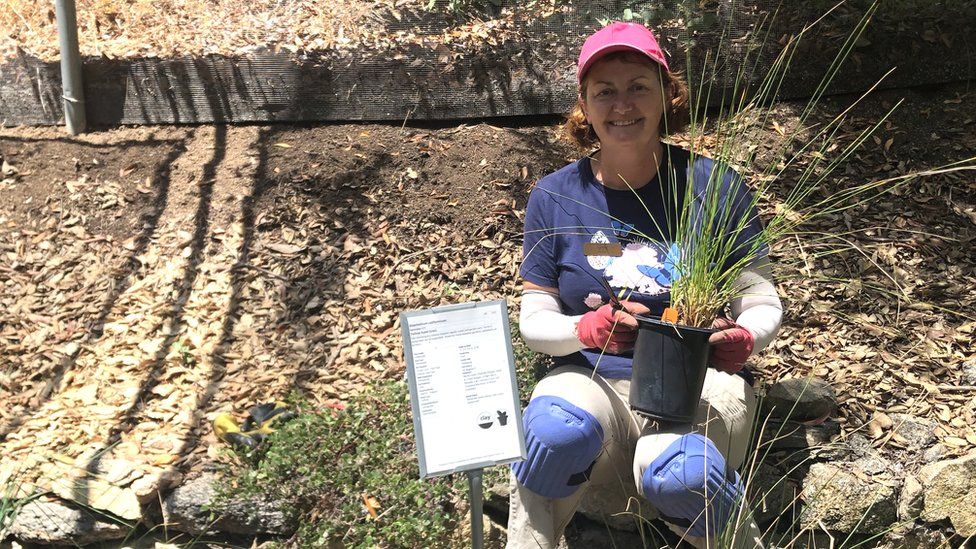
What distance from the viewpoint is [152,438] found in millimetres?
3121

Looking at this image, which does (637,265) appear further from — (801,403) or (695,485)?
(801,403)

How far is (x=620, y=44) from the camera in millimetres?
2396

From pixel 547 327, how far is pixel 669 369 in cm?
40

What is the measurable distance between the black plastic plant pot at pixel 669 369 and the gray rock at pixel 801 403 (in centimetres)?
91

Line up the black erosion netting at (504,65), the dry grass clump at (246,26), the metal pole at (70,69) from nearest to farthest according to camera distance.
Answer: the metal pole at (70,69) < the black erosion netting at (504,65) < the dry grass clump at (246,26)

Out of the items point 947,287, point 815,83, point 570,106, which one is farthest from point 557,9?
point 947,287

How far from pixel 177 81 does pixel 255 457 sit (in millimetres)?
2181

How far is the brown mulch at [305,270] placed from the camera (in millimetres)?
3221

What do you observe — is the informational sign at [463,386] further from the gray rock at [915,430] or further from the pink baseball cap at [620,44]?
the gray rock at [915,430]

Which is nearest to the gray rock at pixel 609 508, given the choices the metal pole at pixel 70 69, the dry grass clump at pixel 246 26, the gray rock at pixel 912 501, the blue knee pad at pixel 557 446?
the blue knee pad at pixel 557 446

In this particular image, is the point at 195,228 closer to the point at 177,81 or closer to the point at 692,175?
the point at 177,81

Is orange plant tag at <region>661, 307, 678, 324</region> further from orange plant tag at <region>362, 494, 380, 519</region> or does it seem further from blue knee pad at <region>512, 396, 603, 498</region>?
orange plant tag at <region>362, 494, 380, 519</region>

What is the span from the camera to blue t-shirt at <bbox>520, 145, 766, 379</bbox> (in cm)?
246

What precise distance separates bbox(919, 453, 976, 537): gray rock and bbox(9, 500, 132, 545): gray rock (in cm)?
256
